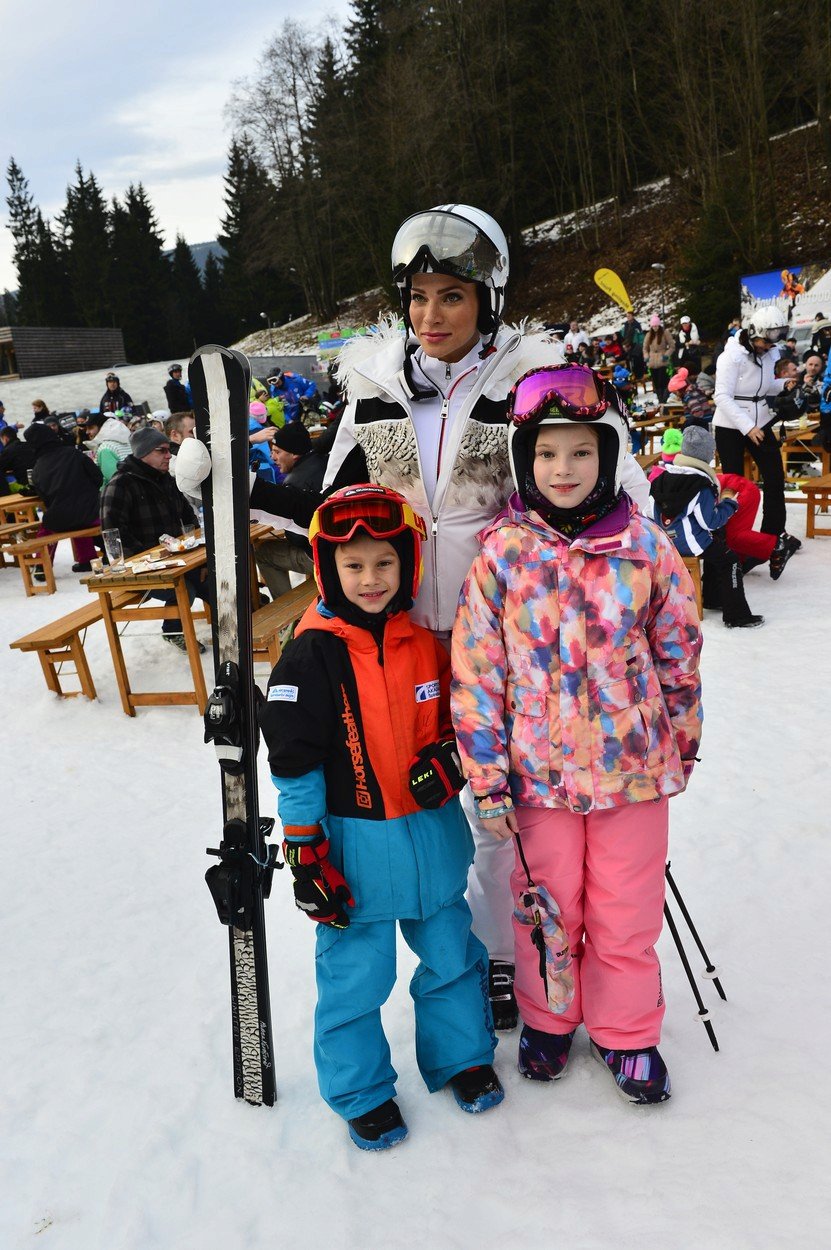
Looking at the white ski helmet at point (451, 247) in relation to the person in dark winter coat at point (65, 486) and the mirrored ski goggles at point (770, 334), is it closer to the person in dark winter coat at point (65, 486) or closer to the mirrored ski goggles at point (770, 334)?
the mirrored ski goggles at point (770, 334)

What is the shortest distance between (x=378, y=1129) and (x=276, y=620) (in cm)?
333

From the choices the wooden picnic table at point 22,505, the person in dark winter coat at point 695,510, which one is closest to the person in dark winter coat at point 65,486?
the wooden picnic table at point 22,505

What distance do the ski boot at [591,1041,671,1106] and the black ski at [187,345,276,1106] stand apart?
0.86 m

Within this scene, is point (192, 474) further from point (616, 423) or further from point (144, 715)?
point (144, 715)

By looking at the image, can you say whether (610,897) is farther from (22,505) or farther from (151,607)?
(22,505)

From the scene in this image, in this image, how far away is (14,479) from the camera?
41.0 feet

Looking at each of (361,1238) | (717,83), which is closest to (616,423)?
(361,1238)

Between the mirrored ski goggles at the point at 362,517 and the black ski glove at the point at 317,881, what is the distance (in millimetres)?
651

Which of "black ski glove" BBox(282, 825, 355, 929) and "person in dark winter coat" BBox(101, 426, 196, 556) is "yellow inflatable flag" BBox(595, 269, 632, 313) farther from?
"black ski glove" BBox(282, 825, 355, 929)

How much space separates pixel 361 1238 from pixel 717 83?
82.9 ft

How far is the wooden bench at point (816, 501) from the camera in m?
6.29

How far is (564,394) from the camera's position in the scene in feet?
5.61

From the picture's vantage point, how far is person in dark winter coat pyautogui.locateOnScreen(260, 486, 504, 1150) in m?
1.81

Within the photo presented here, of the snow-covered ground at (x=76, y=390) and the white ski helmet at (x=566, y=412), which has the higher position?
the snow-covered ground at (x=76, y=390)
